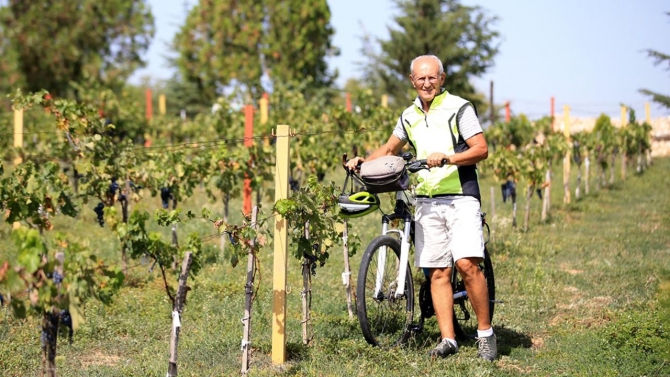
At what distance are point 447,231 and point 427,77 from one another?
88cm

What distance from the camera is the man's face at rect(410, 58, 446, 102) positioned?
4809 mm

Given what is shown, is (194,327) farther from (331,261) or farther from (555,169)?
(555,169)

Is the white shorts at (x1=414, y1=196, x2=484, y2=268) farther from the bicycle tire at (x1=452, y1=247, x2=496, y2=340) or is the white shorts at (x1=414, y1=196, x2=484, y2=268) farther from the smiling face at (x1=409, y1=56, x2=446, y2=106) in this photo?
the smiling face at (x1=409, y1=56, x2=446, y2=106)

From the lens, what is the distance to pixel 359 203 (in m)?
5.06

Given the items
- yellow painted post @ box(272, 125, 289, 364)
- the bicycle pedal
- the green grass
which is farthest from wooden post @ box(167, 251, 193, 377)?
the bicycle pedal

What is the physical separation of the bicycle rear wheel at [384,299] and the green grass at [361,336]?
0.12 m

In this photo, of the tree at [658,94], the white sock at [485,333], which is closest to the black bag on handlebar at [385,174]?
the white sock at [485,333]

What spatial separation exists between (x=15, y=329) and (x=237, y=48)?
80.5 feet

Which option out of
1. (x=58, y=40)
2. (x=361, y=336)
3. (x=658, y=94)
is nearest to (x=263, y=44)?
(x=58, y=40)

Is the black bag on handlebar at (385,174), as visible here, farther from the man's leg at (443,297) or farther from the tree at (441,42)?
the tree at (441,42)

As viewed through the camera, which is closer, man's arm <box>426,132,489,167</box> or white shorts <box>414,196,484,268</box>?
man's arm <box>426,132,489,167</box>

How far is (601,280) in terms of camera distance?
7801 mm

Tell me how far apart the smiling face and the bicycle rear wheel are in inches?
33.9

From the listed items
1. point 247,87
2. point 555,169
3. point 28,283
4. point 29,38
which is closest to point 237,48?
point 247,87
